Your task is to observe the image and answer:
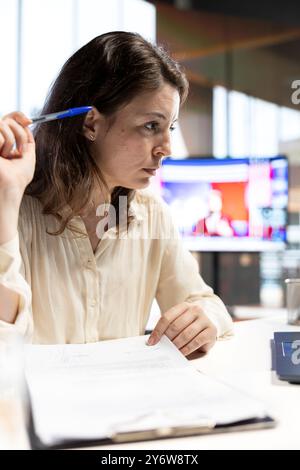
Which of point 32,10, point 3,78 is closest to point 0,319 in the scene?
point 3,78

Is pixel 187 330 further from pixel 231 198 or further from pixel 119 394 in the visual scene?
pixel 231 198

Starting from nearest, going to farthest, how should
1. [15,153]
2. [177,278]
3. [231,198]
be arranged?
1. [15,153]
2. [177,278]
3. [231,198]

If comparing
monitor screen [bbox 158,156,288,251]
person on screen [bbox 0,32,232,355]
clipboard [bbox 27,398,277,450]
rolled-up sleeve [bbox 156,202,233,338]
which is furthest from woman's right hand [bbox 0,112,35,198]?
monitor screen [bbox 158,156,288,251]

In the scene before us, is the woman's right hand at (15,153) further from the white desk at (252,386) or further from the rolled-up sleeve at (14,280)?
the white desk at (252,386)

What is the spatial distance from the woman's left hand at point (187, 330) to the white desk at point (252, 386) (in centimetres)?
2

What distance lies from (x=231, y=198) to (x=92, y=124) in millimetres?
1456

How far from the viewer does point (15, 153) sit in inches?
26.9

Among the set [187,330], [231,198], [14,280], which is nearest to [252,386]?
[187,330]

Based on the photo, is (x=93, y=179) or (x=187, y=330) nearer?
(x=187, y=330)

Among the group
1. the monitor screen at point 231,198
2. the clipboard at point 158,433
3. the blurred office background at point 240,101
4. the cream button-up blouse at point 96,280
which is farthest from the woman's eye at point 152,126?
the blurred office background at point 240,101

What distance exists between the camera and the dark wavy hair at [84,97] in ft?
2.97

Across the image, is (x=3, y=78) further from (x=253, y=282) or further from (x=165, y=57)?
(x=253, y=282)

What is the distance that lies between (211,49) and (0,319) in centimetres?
357

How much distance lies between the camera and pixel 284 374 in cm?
59
